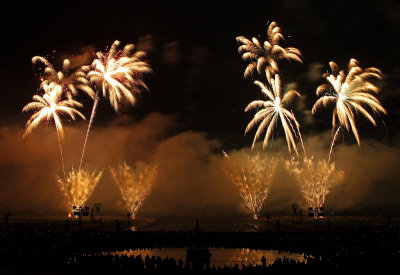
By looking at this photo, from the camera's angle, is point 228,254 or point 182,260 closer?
point 182,260

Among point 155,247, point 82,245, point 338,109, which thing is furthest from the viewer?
point 338,109

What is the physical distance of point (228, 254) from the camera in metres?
26.0

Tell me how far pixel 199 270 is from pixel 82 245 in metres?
13.4

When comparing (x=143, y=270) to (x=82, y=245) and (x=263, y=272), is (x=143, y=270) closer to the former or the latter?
(x=263, y=272)

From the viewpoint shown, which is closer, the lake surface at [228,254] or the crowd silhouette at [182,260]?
the crowd silhouette at [182,260]

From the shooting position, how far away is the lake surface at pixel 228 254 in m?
23.7

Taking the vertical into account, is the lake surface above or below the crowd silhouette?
below

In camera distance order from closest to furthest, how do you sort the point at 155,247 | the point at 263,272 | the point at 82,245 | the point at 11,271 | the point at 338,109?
1. the point at 263,272
2. the point at 11,271
3. the point at 82,245
4. the point at 155,247
5. the point at 338,109

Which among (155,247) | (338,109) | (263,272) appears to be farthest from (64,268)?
(338,109)

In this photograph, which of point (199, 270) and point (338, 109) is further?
point (338, 109)

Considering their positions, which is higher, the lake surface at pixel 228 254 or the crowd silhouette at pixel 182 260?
the crowd silhouette at pixel 182 260

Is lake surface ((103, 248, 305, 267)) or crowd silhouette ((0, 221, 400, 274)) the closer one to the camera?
crowd silhouette ((0, 221, 400, 274))

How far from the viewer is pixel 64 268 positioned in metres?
18.1

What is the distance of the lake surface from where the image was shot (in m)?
23.7
